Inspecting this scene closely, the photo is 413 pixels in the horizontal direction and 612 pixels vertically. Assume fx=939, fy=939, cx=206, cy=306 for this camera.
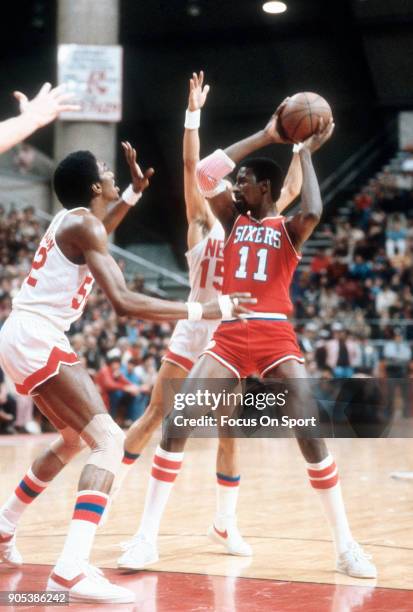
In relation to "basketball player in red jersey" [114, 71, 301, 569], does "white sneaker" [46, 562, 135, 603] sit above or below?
below

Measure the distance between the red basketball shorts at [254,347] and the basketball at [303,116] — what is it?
3.60ft

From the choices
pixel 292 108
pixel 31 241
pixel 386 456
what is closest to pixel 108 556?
pixel 292 108

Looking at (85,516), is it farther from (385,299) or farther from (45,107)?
(385,299)

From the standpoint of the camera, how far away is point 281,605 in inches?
165

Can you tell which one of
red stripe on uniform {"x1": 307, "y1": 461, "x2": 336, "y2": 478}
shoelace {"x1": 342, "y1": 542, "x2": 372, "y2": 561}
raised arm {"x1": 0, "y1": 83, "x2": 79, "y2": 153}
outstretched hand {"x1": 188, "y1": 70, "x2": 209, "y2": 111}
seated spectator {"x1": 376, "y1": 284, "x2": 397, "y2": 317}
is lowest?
shoelace {"x1": 342, "y1": 542, "x2": 372, "y2": 561}

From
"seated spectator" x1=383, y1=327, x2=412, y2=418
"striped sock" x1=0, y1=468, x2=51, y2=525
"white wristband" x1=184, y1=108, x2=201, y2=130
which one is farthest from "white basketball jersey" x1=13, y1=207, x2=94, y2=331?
"seated spectator" x1=383, y1=327, x2=412, y2=418

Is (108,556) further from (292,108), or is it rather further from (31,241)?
(31,241)

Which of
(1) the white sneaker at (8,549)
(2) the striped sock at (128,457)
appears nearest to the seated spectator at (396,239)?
(2) the striped sock at (128,457)

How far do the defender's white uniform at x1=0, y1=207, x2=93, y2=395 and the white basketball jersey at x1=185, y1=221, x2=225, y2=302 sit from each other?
1283mm

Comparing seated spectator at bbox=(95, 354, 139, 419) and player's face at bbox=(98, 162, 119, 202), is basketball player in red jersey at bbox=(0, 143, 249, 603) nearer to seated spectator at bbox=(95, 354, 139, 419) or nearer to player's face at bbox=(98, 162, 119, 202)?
player's face at bbox=(98, 162, 119, 202)

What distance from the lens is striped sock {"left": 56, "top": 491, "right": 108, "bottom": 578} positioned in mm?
4305

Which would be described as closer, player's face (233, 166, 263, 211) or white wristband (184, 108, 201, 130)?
player's face (233, 166, 263, 211)

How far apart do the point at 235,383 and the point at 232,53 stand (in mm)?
21290

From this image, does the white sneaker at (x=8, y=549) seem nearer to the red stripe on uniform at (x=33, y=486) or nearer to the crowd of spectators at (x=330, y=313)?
the red stripe on uniform at (x=33, y=486)
